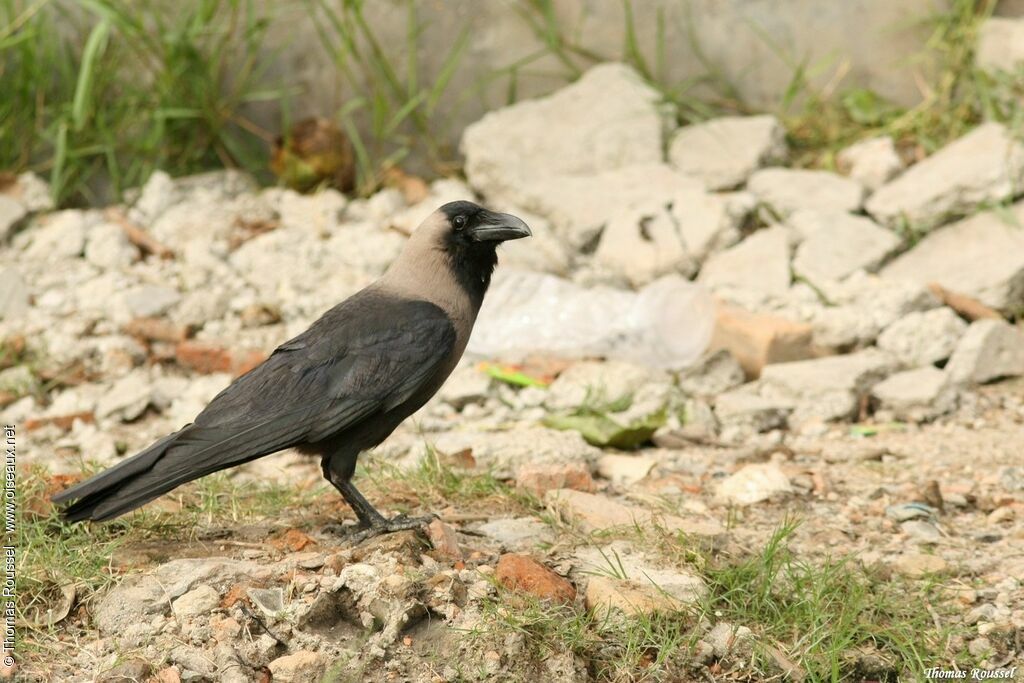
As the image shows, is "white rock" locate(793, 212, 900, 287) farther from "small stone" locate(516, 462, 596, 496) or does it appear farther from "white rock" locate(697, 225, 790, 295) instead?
"small stone" locate(516, 462, 596, 496)

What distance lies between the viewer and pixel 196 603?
3.49m

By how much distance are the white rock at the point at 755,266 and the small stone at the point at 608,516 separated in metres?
2.30

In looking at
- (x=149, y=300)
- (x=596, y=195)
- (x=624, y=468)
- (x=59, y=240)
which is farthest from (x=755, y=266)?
(x=59, y=240)

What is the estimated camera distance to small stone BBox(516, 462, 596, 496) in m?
4.39

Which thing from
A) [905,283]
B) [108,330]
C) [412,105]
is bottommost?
[905,283]

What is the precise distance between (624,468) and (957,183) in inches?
107

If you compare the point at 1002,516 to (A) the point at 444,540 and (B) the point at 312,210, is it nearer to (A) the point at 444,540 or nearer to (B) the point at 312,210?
(A) the point at 444,540

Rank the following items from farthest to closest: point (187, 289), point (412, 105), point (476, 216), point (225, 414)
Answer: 1. point (412, 105)
2. point (187, 289)
3. point (476, 216)
4. point (225, 414)

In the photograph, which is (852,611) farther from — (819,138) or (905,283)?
(819,138)

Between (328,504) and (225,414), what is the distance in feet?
2.35

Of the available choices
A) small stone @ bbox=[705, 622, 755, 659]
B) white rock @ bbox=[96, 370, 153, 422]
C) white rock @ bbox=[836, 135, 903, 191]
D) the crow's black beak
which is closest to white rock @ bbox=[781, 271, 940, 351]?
white rock @ bbox=[836, 135, 903, 191]

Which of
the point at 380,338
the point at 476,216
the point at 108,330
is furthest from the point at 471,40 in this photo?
the point at 380,338

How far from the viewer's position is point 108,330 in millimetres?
6445

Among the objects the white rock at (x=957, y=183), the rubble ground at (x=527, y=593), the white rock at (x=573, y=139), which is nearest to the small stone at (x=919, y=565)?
the rubble ground at (x=527, y=593)
